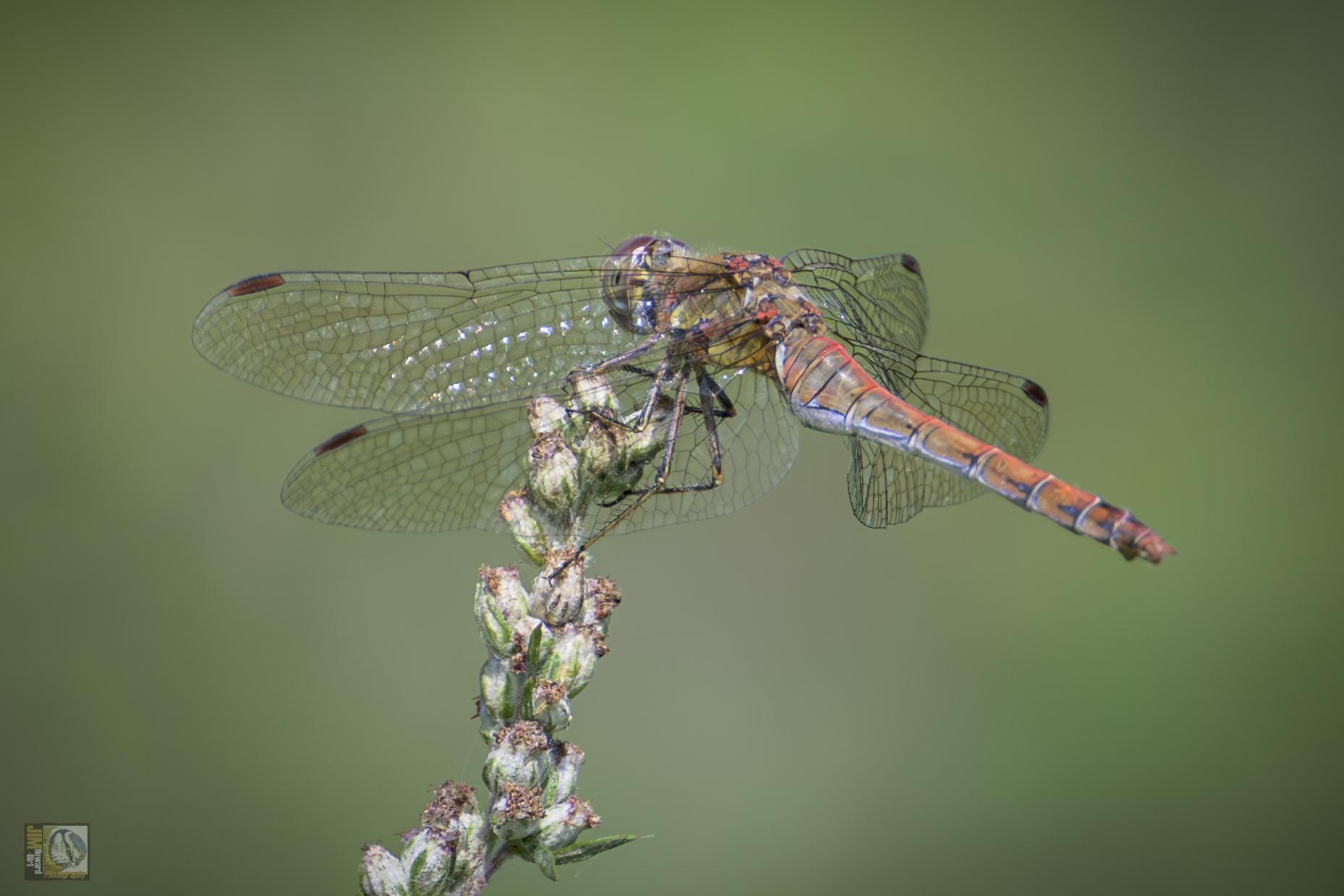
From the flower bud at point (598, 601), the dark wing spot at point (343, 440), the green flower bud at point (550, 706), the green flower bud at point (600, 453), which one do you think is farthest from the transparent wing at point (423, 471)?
the green flower bud at point (550, 706)

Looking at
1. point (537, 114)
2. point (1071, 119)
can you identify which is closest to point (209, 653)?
point (537, 114)

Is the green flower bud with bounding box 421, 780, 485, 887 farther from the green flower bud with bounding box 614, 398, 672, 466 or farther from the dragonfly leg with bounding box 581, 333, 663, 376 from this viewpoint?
the dragonfly leg with bounding box 581, 333, 663, 376

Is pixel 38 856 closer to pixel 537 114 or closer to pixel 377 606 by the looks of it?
pixel 377 606

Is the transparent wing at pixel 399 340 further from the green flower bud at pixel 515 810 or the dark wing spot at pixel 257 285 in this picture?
the green flower bud at pixel 515 810

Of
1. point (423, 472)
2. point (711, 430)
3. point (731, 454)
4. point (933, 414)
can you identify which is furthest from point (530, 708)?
point (933, 414)

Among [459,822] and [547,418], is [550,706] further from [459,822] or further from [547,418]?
[547,418]

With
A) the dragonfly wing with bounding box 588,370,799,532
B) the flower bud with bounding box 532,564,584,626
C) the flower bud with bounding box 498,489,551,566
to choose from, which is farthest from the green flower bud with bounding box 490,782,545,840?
the dragonfly wing with bounding box 588,370,799,532
